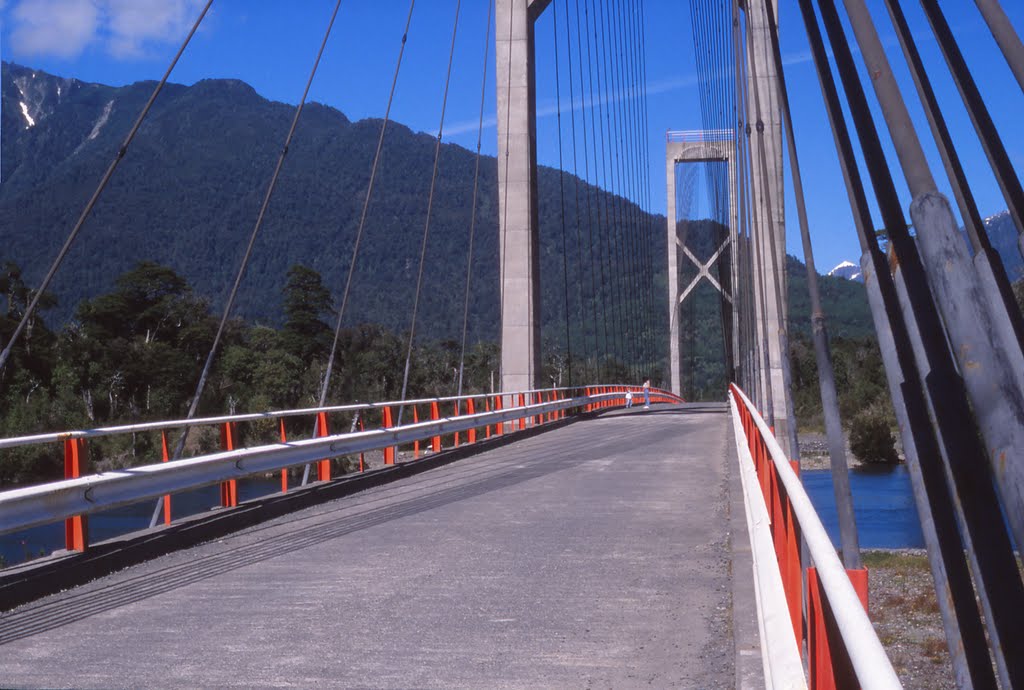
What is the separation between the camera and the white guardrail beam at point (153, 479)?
755cm

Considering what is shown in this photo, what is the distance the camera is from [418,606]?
7.06 meters

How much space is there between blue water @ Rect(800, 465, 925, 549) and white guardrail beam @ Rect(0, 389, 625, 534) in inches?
492

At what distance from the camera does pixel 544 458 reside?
60.8ft

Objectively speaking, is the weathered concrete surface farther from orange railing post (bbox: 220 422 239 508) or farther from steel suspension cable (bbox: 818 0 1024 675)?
steel suspension cable (bbox: 818 0 1024 675)

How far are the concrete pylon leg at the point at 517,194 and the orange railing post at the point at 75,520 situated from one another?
1867 cm

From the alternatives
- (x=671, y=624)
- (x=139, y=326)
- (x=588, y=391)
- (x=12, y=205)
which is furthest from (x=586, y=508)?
(x=12, y=205)

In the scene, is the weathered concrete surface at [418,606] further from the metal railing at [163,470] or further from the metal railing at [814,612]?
the metal railing at [814,612]

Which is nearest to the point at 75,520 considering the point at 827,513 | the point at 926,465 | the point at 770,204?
the point at 770,204

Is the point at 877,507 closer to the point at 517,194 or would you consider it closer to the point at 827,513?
the point at 827,513

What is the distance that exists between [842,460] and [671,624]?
1.47m

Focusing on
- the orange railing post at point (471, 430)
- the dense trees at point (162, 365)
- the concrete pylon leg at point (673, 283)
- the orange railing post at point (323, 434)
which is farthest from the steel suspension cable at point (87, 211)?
the concrete pylon leg at point (673, 283)

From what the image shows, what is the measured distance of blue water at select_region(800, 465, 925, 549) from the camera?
3030 centimetres

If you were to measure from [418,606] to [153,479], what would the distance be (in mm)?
3100

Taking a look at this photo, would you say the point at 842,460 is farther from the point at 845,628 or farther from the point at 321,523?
the point at 321,523
